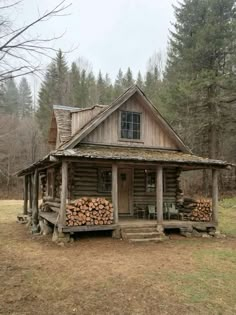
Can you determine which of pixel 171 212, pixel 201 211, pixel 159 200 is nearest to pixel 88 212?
pixel 159 200

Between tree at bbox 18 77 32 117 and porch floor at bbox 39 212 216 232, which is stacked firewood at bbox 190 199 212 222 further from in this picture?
tree at bbox 18 77 32 117

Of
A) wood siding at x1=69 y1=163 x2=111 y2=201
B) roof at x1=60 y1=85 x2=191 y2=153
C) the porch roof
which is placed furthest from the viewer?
wood siding at x1=69 y1=163 x2=111 y2=201

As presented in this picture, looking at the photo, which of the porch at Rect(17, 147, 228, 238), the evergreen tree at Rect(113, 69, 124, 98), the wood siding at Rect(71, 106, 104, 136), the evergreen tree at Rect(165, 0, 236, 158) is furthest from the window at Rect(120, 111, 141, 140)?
the evergreen tree at Rect(113, 69, 124, 98)

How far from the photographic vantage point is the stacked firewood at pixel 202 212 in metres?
14.2

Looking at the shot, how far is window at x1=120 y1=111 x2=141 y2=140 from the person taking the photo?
14.6 meters

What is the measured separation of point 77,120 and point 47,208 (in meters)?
5.15

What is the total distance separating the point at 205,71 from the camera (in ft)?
80.9

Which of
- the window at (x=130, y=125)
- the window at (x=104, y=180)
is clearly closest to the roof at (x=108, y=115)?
the window at (x=130, y=125)

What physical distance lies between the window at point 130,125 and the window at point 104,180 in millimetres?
1762

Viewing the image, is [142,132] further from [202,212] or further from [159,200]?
[202,212]

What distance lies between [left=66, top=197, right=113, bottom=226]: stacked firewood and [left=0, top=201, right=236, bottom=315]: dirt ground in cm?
73

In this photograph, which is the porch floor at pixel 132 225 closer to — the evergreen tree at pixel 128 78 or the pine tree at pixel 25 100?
the evergreen tree at pixel 128 78

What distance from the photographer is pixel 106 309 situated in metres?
5.70

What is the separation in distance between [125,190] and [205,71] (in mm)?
13910
